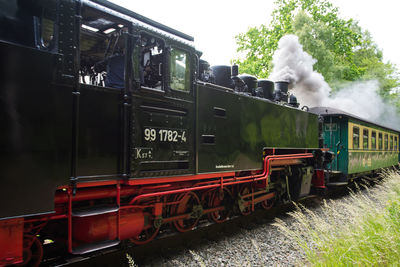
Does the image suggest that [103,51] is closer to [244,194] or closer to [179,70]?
[179,70]

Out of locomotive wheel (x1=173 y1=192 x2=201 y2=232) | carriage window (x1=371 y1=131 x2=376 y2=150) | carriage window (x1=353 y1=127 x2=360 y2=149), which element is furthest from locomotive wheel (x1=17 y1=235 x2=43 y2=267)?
carriage window (x1=371 y1=131 x2=376 y2=150)

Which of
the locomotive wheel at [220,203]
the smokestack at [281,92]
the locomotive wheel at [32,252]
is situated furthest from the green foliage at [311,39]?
the locomotive wheel at [32,252]

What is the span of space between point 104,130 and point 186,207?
232cm

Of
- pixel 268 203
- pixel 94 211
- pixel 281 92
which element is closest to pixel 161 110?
pixel 94 211

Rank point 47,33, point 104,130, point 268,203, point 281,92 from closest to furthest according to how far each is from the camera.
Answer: point 47,33 → point 104,130 → point 268,203 → point 281,92

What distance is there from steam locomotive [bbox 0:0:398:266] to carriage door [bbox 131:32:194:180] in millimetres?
15

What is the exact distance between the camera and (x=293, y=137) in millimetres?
7832

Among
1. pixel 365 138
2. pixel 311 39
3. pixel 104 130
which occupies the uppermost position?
pixel 311 39

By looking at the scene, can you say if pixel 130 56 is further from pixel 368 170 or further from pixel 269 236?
pixel 368 170

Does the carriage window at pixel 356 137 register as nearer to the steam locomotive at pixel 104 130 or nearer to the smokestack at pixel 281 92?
the smokestack at pixel 281 92

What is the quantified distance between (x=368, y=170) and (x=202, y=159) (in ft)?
39.5

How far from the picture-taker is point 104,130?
11.5 ft

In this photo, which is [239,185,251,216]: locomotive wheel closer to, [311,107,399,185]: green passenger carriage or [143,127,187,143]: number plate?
[143,127,187,143]: number plate

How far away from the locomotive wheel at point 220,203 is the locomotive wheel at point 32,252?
310 cm
